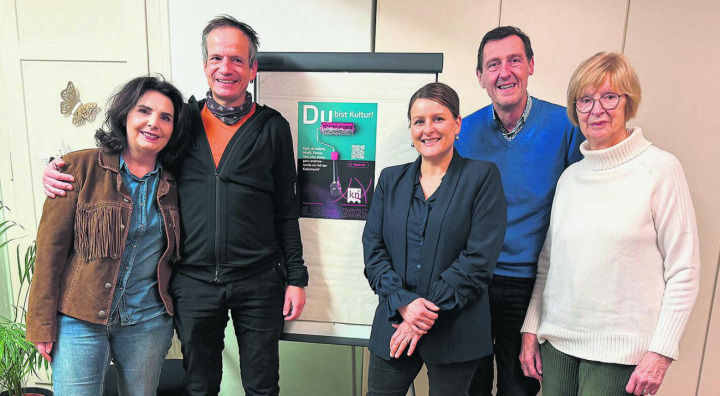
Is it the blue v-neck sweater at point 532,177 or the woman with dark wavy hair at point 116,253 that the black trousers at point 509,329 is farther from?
the woman with dark wavy hair at point 116,253

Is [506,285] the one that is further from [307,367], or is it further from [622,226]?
[307,367]

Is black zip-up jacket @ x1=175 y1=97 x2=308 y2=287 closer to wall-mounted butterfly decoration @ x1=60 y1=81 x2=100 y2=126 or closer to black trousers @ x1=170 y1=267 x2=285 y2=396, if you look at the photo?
black trousers @ x1=170 y1=267 x2=285 y2=396

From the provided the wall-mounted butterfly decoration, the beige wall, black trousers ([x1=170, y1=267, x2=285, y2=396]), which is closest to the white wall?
the beige wall

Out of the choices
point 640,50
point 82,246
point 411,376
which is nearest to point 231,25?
point 82,246

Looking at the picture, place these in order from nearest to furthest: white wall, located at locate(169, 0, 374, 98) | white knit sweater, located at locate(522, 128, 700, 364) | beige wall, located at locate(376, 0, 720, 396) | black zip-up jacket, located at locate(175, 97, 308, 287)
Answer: white knit sweater, located at locate(522, 128, 700, 364), black zip-up jacket, located at locate(175, 97, 308, 287), beige wall, located at locate(376, 0, 720, 396), white wall, located at locate(169, 0, 374, 98)

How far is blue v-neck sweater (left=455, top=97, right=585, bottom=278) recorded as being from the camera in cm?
150

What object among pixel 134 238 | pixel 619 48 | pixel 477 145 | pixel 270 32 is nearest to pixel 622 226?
pixel 477 145

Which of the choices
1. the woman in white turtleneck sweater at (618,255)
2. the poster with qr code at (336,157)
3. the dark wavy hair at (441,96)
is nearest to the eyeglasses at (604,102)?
the woman in white turtleneck sweater at (618,255)

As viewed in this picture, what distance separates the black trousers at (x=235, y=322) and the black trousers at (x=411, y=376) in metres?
0.42

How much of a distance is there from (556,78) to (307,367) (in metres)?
2.14

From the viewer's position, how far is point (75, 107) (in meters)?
2.31

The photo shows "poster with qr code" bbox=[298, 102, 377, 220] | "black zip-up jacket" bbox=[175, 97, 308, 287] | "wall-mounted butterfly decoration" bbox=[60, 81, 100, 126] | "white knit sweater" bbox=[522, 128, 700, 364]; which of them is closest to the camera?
"white knit sweater" bbox=[522, 128, 700, 364]

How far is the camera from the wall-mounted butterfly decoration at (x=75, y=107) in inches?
90.0

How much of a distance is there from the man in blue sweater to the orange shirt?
3.18 feet
